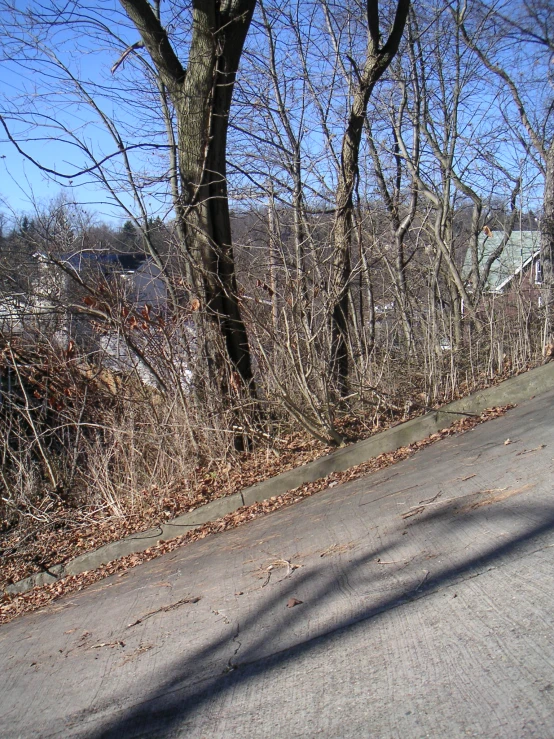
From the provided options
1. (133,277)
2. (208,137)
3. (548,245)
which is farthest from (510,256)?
(133,277)

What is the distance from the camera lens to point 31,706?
450 centimetres

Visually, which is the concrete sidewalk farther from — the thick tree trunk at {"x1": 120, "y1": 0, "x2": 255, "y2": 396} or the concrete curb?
the thick tree trunk at {"x1": 120, "y1": 0, "x2": 255, "y2": 396}

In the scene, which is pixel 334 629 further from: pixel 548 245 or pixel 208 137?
pixel 548 245

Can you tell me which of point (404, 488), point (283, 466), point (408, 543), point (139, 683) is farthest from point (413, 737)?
point (283, 466)

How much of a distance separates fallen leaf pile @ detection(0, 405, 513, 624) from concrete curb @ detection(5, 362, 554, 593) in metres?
0.09

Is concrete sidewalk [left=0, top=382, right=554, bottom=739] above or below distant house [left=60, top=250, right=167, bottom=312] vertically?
below

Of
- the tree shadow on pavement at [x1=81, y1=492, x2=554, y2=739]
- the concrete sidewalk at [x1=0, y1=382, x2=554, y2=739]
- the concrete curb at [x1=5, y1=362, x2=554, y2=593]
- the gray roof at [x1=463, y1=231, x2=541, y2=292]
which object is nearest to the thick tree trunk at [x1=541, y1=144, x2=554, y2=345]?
the gray roof at [x1=463, y1=231, x2=541, y2=292]

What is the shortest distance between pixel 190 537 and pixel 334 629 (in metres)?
3.40

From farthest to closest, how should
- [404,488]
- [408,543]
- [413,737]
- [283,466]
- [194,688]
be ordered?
1. [283,466]
2. [404,488]
3. [408,543]
4. [194,688]
5. [413,737]

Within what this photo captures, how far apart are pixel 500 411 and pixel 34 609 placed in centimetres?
558

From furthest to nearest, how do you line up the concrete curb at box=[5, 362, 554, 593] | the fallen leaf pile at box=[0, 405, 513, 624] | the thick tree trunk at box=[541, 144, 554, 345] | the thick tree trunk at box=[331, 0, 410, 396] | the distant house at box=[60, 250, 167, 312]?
the thick tree trunk at box=[541, 144, 554, 345], the thick tree trunk at box=[331, 0, 410, 396], the distant house at box=[60, 250, 167, 312], the concrete curb at box=[5, 362, 554, 593], the fallen leaf pile at box=[0, 405, 513, 624]

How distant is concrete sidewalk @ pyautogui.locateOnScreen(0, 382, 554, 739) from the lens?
334cm

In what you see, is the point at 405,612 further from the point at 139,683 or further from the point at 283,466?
the point at 283,466

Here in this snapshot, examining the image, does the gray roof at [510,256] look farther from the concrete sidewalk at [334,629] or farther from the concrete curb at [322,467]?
the concrete sidewalk at [334,629]
